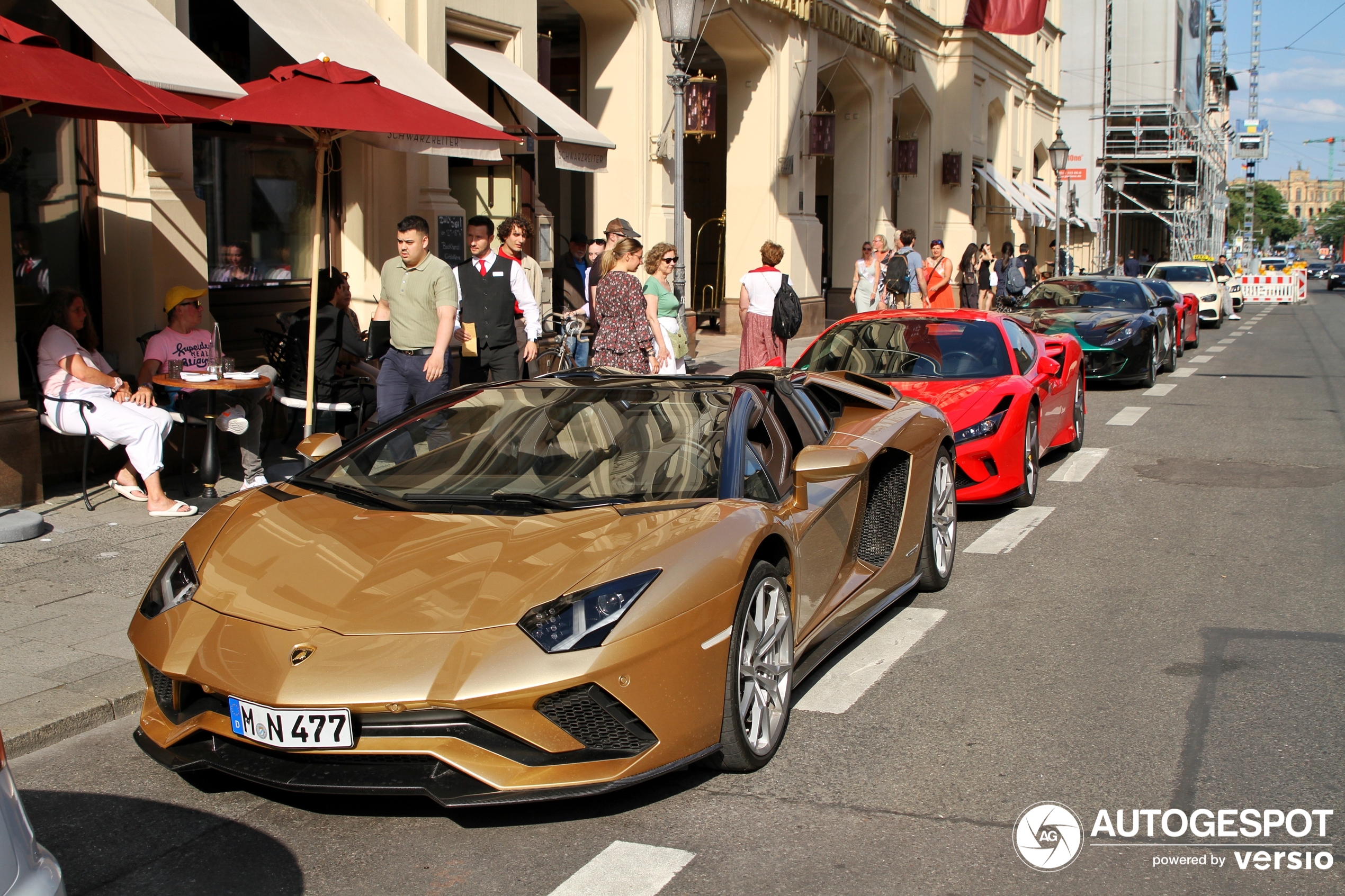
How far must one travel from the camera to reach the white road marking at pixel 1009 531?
7750 mm

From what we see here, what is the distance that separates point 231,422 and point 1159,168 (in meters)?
70.4

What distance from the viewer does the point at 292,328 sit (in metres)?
10.1

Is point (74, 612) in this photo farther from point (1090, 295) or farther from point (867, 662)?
point (1090, 295)

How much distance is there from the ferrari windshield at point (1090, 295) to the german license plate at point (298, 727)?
52.5 feet

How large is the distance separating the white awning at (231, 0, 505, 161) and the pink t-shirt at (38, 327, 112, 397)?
3232 mm

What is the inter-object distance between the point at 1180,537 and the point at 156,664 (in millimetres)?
6213

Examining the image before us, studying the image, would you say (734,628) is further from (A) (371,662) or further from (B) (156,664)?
(B) (156,664)

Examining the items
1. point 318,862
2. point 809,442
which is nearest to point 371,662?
point 318,862

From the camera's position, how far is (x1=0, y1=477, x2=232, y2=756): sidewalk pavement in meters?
4.83

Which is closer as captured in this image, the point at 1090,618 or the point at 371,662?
the point at 371,662

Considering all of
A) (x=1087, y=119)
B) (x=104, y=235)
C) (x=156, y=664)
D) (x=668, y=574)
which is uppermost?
(x=1087, y=119)

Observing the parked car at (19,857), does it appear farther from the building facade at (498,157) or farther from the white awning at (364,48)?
the white awning at (364,48)

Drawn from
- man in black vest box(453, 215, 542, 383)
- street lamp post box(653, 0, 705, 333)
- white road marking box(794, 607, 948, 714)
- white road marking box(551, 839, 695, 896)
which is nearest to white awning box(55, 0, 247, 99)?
man in black vest box(453, 215, 542, 383)

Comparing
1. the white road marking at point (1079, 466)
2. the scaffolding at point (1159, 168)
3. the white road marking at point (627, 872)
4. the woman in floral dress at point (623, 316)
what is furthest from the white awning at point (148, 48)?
the scaffolding at point (1159, 168)
